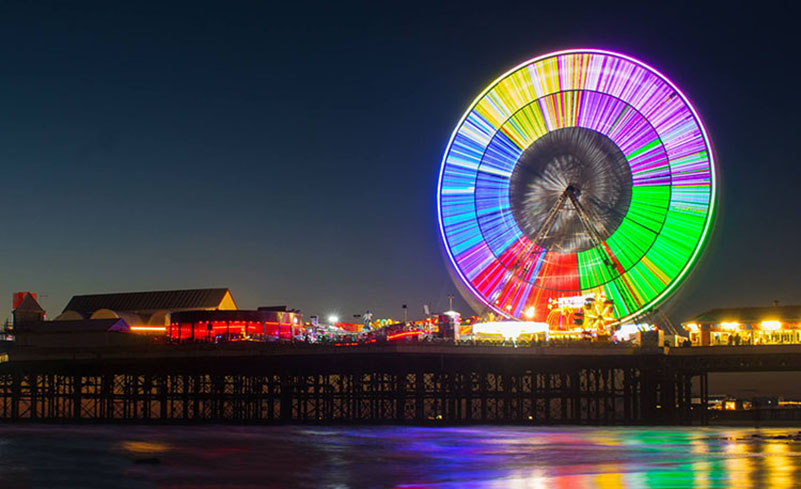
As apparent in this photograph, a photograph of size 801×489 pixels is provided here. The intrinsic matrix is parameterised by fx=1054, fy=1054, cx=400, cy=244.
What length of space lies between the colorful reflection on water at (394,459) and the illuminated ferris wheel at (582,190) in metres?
12.2

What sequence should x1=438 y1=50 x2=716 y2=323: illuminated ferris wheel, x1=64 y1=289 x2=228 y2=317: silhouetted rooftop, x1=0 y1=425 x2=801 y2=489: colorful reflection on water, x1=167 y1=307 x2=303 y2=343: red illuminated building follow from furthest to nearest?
1. x1=64 y1=289 x2=228 y2=317: silhouetted rooftop
2. x1=167 y1=307 x2=303 y2=343: red illuminated building
3. x1=438 y1=50 x2=716 y2=323: illuminated ferris wheel
4. x1=0 y1=425 x2=801 y2=489: colorful reflection on water

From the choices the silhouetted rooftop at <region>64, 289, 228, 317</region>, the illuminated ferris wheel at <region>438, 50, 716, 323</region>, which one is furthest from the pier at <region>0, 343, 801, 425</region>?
the silhouetted rooftop at <region>64, 289, 228, 317</region>

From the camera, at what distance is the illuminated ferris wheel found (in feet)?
204

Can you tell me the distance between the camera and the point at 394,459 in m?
38.9

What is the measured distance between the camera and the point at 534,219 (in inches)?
2692

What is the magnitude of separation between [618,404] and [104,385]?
1986 inches

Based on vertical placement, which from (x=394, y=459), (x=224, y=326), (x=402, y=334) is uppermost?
(x=224, y=326)

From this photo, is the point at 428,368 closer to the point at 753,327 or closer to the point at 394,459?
the point at 394,459

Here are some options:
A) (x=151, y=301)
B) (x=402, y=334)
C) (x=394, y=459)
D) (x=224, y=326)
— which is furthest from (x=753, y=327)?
(x=394, y=459)

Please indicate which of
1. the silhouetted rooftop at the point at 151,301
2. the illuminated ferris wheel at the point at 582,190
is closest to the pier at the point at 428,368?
the illuminated ferris wheel at the point at 582,190

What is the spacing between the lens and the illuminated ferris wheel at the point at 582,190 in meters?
62.2

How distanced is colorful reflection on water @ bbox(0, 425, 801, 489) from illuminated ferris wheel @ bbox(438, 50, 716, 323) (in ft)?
39.9

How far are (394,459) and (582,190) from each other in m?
31.3

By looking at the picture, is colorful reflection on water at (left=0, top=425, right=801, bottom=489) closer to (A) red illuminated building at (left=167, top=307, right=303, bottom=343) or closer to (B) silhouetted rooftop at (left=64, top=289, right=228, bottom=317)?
(A) red illuminated building at (left=167, top=307, right=303, bottom=343)
